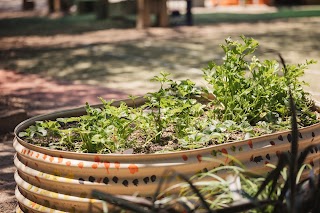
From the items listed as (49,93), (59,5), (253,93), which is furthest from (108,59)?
(59,5)

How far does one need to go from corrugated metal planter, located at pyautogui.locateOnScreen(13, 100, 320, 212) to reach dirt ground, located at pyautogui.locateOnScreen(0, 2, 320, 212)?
4.56ft

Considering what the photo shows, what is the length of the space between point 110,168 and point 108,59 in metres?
8.58

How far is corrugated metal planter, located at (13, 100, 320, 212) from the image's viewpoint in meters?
3.06

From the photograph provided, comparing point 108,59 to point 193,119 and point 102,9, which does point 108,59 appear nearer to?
point 193,119

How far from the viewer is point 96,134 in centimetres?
350

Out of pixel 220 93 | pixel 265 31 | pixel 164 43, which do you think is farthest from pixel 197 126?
pixel 265 31

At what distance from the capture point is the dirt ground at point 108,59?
8.29 metres

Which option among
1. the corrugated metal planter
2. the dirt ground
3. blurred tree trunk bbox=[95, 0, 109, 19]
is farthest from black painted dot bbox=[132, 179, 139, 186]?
blurred tree trunk bbox=[95, 0, 109, 19]

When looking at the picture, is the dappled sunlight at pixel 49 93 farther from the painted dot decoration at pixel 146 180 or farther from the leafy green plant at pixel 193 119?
the painted dot decoration at pixel 146 180

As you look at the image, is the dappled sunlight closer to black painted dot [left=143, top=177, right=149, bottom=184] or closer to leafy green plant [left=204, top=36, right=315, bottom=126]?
leafy green plant [left=204, top=36, right=315, bottom=126]

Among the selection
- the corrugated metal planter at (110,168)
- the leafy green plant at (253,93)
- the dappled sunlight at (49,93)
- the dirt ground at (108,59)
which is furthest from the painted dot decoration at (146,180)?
the dappled sunlight at (49,93)

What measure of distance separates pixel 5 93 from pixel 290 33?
21.7 feet

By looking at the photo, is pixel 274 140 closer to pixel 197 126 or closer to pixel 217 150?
pixel 217 150

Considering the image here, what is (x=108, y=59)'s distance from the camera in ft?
37.9
